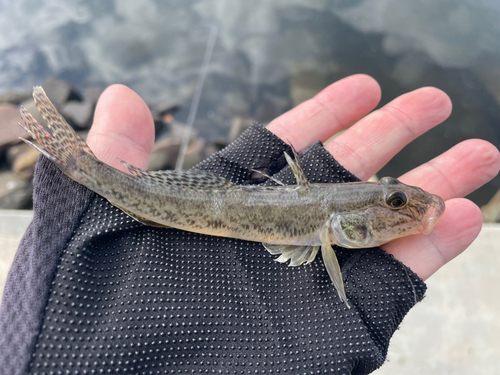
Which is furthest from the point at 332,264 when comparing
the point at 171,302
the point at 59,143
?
the point at 59,143

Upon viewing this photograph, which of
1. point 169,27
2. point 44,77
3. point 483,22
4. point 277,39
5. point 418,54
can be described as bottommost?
point 44,77

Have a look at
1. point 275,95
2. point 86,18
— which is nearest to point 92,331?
point 275,95

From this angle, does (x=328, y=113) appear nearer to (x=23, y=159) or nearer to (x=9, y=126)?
(x=23, y=159)

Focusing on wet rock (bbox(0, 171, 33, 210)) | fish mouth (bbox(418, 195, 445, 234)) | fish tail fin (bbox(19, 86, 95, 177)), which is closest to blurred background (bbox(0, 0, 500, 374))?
wet rock (bbox(0, 171, 33, 210))

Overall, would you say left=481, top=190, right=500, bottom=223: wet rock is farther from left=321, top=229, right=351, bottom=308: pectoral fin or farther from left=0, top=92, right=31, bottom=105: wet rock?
left=0, top=92, right=31, bottom=105: wet rock

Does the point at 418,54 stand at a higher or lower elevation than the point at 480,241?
higher

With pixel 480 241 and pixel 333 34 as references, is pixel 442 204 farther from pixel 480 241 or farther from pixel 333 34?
pixel 333 34
